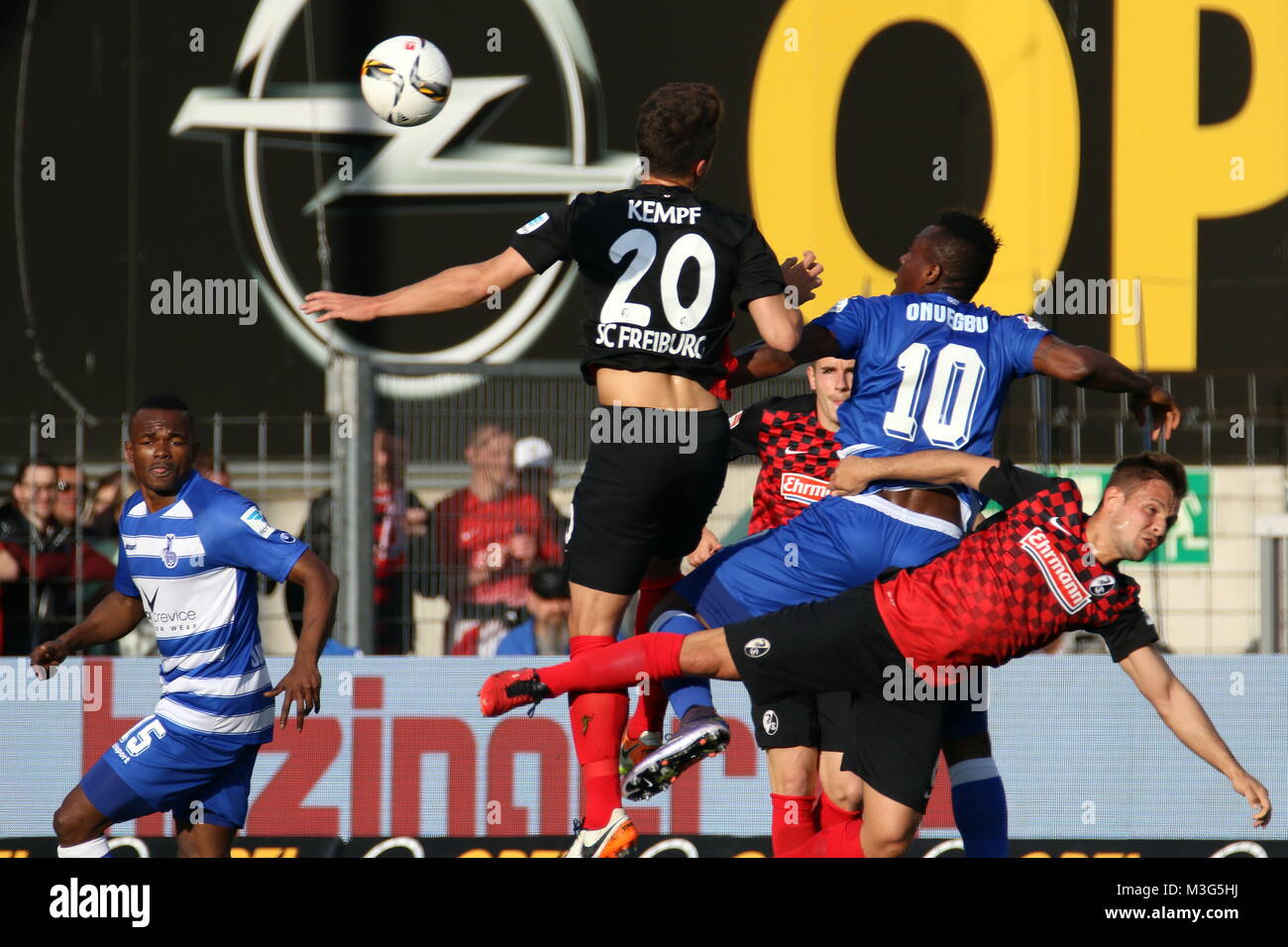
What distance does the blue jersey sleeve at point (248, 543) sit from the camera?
6.35 m

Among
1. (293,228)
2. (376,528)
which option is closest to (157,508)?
(376,528)

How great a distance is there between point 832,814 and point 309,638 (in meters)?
2.43

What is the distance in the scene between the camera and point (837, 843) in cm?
634

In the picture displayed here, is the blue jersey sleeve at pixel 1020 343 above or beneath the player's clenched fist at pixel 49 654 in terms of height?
above

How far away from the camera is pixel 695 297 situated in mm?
5672

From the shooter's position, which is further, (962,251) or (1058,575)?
(962,251)

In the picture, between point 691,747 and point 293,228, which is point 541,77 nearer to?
point 293,228

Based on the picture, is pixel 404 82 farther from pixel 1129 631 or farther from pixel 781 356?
pixel 1129 631

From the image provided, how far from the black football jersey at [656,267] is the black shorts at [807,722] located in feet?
5.78

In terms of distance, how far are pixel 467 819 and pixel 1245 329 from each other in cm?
900

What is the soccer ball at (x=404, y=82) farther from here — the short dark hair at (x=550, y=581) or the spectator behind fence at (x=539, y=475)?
the short dark hair at (x=550, y=581)

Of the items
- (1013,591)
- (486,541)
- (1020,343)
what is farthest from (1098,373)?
(486,541)
